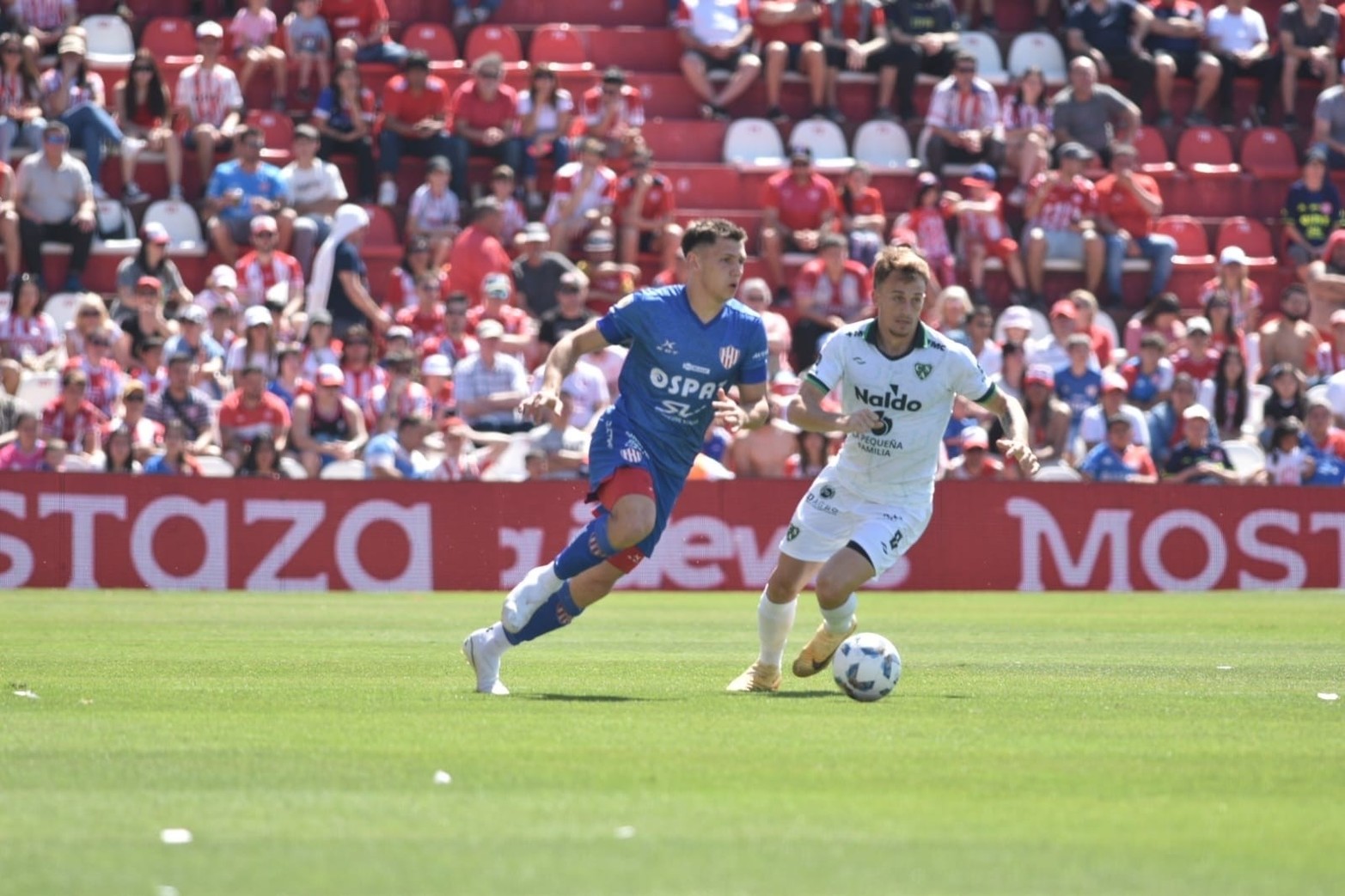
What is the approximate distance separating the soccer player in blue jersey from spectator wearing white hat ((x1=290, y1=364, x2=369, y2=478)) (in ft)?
40.2

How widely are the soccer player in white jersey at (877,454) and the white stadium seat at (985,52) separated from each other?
19.1 m

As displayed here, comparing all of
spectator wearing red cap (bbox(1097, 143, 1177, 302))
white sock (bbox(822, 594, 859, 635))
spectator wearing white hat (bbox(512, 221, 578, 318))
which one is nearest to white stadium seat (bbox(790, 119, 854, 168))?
spectator wearing red cap (bbox(1097, 143, 1177, 302))

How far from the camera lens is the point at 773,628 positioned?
10.8m

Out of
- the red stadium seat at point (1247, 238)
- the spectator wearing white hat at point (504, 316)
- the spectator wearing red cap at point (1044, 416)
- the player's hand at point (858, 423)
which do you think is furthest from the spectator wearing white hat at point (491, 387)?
the player's hand at point (858, 423)

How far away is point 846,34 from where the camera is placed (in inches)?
1121

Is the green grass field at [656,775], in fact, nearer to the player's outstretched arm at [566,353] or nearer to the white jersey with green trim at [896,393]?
the white jersey with green trim at [896,393]

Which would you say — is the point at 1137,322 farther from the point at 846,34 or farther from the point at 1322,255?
the point at 846,34

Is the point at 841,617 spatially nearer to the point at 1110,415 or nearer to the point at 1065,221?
the point at 1110,415

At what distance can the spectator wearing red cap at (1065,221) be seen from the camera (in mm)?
26625

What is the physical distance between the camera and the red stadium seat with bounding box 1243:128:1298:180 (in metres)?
29.9

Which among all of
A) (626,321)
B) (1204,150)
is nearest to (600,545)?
(626,321)

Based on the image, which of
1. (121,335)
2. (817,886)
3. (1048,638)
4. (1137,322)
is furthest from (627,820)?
(1137,322)

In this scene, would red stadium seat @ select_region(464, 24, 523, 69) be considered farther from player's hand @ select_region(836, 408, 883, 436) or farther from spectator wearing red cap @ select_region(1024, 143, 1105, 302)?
player's hand @ select_region(836, 408, 883, 436)

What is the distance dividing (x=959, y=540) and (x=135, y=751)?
51.3ft
